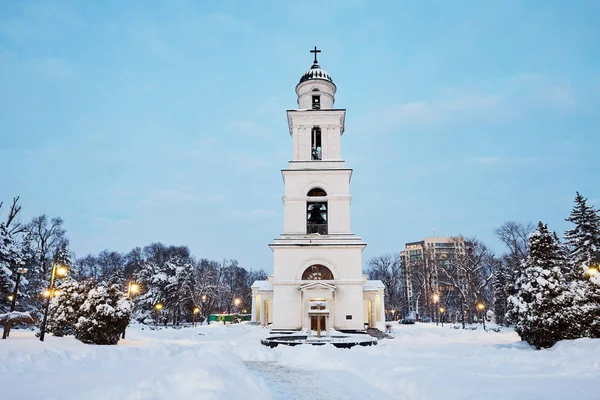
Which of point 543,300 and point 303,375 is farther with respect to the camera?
point 543,300

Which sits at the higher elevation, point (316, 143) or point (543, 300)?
point (316, 143)

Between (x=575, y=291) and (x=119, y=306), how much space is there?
22.5 metres

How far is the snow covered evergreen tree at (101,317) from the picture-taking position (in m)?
19.1

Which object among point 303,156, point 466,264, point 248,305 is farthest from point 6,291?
point 248,305

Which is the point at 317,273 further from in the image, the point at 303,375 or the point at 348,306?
the point at 303,375

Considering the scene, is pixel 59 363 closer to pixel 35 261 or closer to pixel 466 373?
pixel 466 373

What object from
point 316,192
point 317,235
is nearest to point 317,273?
point 317,235

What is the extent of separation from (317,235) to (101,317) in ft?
51.6

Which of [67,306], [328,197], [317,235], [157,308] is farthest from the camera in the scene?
[157,308]

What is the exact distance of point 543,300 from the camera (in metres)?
18.0

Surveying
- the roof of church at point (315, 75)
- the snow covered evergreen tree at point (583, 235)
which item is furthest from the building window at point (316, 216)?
the snow covered evergreen tree at point (583, 235)

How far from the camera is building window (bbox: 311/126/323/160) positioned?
33.0 metres

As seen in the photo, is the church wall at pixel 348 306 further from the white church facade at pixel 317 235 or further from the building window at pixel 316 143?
the building window at pixel 316 143

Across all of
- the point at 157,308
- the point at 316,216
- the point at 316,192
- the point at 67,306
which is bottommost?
the point at 157,308
